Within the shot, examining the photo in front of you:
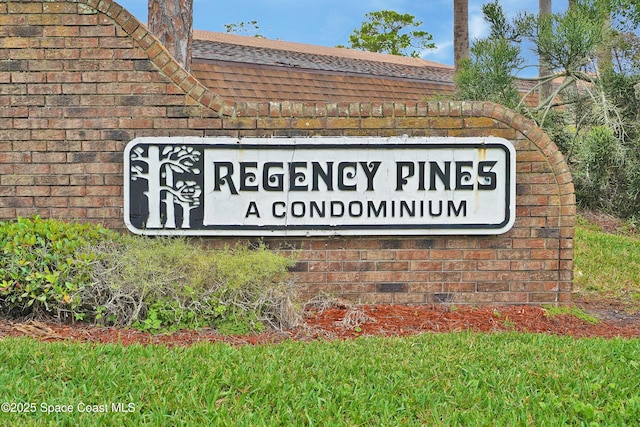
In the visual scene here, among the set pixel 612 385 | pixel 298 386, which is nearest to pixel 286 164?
pixel 298 386

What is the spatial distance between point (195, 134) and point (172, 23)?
2874 millimetres

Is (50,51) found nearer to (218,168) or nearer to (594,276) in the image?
(218,168)

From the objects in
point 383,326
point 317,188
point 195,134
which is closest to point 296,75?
point 195,134

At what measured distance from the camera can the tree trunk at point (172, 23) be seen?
8.85 meters

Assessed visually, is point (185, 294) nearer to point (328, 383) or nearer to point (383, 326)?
point (383, 326)

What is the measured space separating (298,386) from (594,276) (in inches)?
239

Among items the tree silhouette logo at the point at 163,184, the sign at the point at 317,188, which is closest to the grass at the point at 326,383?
the sign at the point at 317,188

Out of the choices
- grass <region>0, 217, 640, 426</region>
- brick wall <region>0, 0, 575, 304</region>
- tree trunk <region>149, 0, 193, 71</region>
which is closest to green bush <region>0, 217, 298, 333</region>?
grass <region>0, 217, 640, 426</region>

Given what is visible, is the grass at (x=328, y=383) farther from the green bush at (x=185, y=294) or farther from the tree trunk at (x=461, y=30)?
the tree trunk at (x=461, y=30)

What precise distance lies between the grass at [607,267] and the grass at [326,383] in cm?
328

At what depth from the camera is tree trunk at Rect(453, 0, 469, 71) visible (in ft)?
56.6

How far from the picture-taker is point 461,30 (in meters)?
17.3

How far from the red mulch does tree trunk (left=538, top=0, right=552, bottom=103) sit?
6.67 meters

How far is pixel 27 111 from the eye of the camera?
6723 mm
